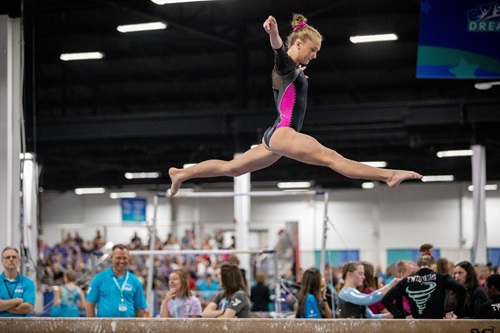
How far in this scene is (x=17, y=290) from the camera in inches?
282

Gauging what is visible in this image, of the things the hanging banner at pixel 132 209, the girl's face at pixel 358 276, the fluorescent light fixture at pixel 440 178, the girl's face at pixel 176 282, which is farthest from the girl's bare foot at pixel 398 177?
the fluorescent light fixture at pixel 440 178

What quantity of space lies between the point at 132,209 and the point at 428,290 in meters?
19.4

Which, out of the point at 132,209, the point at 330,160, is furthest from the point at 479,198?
the point at 132,209

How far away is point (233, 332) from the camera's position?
5301 mm

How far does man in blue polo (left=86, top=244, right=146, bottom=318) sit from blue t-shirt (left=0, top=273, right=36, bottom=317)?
539mm

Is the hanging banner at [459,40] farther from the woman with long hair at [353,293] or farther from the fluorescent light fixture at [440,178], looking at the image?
the fluorescent light fixture at [440,178]

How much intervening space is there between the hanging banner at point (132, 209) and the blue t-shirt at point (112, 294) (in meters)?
17.3

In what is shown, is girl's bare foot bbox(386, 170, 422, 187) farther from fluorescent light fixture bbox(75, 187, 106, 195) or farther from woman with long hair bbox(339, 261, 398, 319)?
fluorescent light fixture bbox(75, 187, 106, 195)

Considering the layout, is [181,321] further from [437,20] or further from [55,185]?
[55,185]

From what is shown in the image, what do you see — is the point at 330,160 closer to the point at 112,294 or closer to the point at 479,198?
the point at 112,294

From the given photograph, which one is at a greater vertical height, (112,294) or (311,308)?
(112,294)

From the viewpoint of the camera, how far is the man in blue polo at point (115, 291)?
23.7 ft

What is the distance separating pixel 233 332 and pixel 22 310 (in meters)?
2.60

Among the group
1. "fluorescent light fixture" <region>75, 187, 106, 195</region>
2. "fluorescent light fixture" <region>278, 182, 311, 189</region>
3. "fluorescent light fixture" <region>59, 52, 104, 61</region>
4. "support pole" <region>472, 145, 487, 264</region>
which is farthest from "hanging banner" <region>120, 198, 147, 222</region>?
"support pole" <region>472, 145, 487, 264</region>
